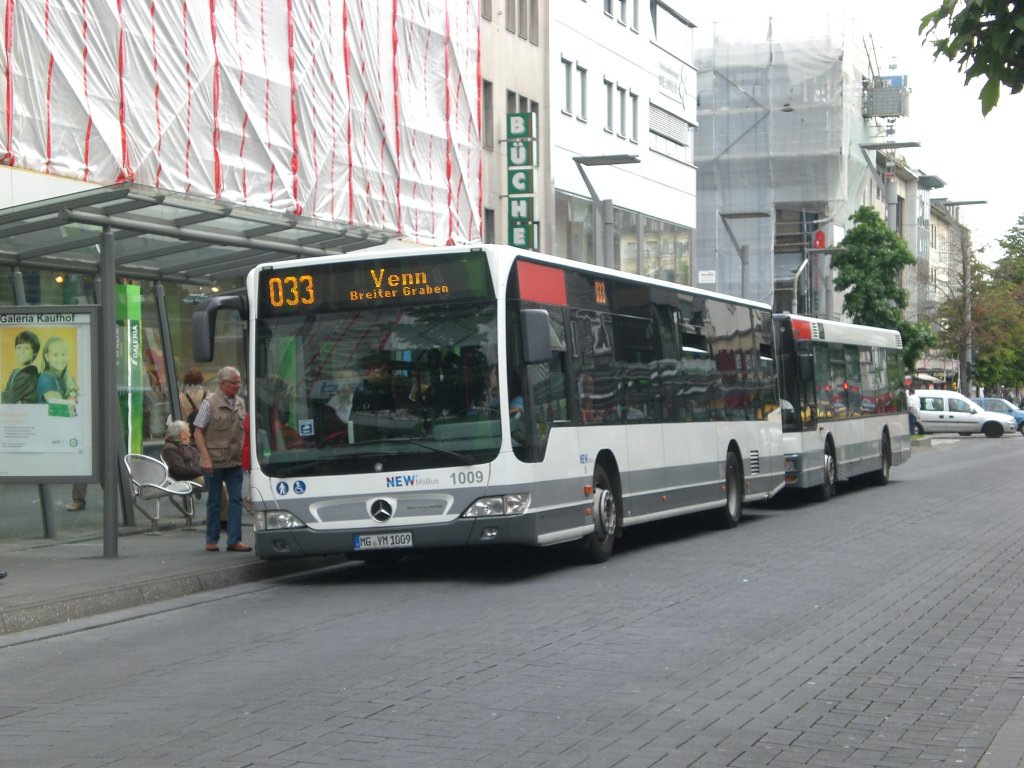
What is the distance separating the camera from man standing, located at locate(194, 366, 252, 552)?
16.1 m

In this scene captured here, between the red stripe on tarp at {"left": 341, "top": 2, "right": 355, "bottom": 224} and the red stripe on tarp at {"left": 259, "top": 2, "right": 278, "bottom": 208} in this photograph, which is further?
the red stripe on tarp at {"left": 341, "top": 2, "right": 355, "bottom": 224}

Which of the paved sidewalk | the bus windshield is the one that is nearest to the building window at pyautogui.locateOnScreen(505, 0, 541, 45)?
the paved sidewalk

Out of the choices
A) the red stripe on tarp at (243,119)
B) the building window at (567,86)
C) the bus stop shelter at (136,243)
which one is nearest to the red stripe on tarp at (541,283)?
the bus stop shelter at (136,243)

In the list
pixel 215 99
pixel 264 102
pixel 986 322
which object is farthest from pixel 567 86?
pixel 986 322

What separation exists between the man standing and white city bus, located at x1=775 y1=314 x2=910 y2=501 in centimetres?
1065

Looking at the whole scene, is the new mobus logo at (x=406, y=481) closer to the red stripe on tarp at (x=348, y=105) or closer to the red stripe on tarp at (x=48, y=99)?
the red stripe on tarp at (x=48, y=99)

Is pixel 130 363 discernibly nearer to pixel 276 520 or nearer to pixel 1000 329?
pixel 276 520

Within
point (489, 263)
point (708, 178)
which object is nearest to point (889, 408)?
point (489, 263)

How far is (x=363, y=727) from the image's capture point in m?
7.55

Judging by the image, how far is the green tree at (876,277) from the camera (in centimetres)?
6059

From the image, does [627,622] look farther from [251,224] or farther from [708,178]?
[708,178]

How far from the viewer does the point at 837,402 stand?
2752 centimetres

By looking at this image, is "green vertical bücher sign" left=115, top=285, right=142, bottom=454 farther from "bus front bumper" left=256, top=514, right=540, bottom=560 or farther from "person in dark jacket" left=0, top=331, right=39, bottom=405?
"bus front bumper" left=256, top=514, right=540, bottom=560

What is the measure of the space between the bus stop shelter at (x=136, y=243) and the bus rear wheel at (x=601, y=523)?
4.48 metres
